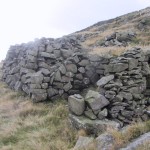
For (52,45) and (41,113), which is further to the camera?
(52,45)

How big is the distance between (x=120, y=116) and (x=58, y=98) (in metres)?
5.07

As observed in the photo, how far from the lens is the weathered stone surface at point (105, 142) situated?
33.8 feet

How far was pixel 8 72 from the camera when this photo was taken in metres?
27.6

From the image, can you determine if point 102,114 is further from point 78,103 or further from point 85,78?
point 85,78

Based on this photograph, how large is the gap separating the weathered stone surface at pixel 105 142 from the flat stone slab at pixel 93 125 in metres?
2.55

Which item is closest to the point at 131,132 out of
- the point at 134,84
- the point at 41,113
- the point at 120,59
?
the point at 134,84

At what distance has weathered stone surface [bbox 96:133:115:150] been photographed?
1030cm

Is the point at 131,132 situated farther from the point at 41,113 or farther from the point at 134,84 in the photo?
the point at 41,113

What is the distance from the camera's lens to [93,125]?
45.5ft

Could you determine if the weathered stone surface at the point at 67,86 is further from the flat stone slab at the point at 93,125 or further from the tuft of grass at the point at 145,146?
the tuft of grass at the point at 145,146

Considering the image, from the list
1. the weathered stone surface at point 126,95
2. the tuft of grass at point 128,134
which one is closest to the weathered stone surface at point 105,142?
the tuft of grass at point 128,134

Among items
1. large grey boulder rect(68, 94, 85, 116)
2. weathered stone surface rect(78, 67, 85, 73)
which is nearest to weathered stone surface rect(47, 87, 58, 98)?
weathered stone surface rect(78, 67, 85, 73)

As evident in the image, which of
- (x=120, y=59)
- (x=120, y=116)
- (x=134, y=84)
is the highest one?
(x=120, y=59)

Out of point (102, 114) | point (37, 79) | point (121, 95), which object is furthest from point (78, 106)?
point (37, 79)
